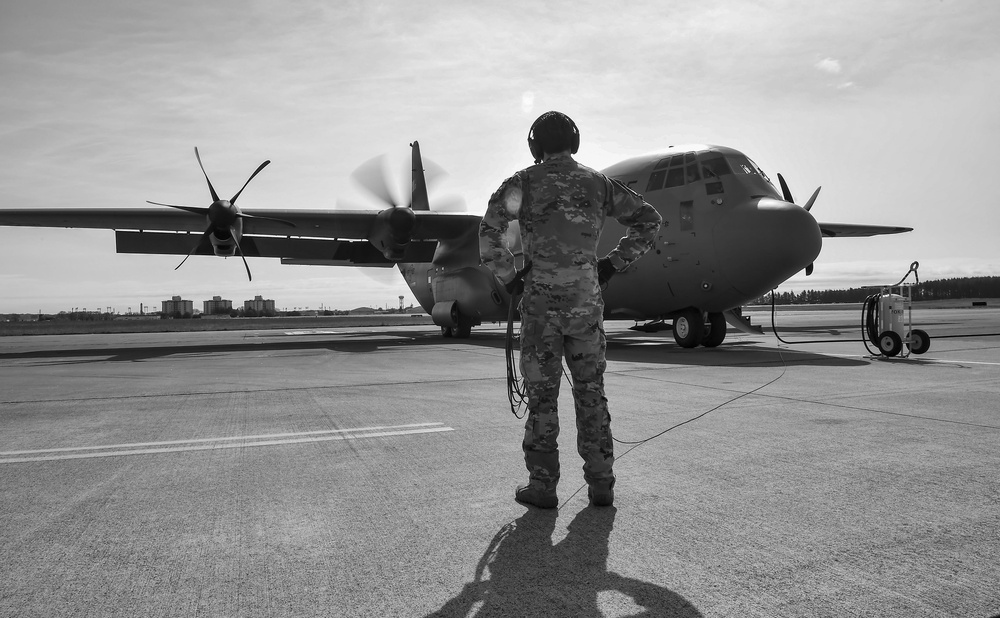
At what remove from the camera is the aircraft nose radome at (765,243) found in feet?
35.4

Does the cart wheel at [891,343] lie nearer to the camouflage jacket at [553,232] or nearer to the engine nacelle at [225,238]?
the camouflage jacket at [553,232]

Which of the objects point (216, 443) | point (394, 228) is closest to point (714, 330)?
point (394, 228)

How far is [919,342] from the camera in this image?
10.5 meters

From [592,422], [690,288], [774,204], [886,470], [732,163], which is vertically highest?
[732,163]

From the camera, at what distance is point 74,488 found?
3.44 metres

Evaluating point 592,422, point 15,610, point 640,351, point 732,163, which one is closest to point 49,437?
point 15,610

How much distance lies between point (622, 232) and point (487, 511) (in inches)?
426

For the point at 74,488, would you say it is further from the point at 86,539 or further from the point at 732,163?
the point at 732,163

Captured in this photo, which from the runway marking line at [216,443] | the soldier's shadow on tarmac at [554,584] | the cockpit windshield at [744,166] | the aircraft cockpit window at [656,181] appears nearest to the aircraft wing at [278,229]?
the aircraft cockpit window at [656,181]

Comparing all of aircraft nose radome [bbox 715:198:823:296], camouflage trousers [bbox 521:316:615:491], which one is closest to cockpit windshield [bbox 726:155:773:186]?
aircraft nose radome [bbox 715:198:823:296]

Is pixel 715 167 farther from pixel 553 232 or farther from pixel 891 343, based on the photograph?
pixel 553 232

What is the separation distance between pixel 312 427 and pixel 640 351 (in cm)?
888

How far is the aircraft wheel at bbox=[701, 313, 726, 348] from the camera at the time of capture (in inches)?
527

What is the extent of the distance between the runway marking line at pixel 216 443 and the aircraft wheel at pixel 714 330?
31.5 feet
